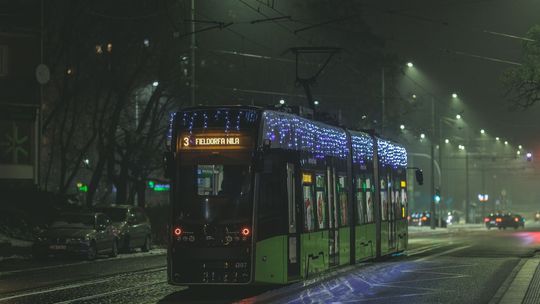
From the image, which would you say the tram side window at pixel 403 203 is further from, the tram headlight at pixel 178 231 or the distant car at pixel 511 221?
the distant car at pixel 511 221

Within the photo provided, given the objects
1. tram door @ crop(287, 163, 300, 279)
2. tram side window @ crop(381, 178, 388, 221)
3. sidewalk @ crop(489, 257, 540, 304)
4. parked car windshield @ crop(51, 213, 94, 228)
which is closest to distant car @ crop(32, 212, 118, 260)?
parked car windshield @ crop(51, 213, 94, 228)

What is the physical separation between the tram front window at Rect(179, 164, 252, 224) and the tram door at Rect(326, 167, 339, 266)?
4.00 m

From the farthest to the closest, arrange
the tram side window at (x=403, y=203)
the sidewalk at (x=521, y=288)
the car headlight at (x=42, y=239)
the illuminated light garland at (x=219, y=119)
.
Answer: the car headlight at (x=42, y=239)
the tram side window at (x=403, y=203)
the illuminated light garland at (x=219, y=119)
the sidewalk at (x=521, y=288)

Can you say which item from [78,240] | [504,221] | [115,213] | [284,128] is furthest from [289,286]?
[504,221]

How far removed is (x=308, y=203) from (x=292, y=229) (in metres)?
1.11

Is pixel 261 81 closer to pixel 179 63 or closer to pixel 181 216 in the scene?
pixel 179 63

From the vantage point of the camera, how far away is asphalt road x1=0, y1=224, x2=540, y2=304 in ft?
47.1

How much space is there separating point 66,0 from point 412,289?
2572cm

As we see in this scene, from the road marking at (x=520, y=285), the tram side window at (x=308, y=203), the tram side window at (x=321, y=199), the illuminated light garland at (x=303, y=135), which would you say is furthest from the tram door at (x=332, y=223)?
the road marking at (x=520, y=285)

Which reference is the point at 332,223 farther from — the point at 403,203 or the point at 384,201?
the point at 403,203

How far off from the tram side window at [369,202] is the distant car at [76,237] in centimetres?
937

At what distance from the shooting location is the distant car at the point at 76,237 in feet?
85.1

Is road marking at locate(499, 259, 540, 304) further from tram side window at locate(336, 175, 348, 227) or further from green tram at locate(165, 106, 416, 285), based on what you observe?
tram side window at locate(336, 175, 348, 227)

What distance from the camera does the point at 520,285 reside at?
15953 mm
